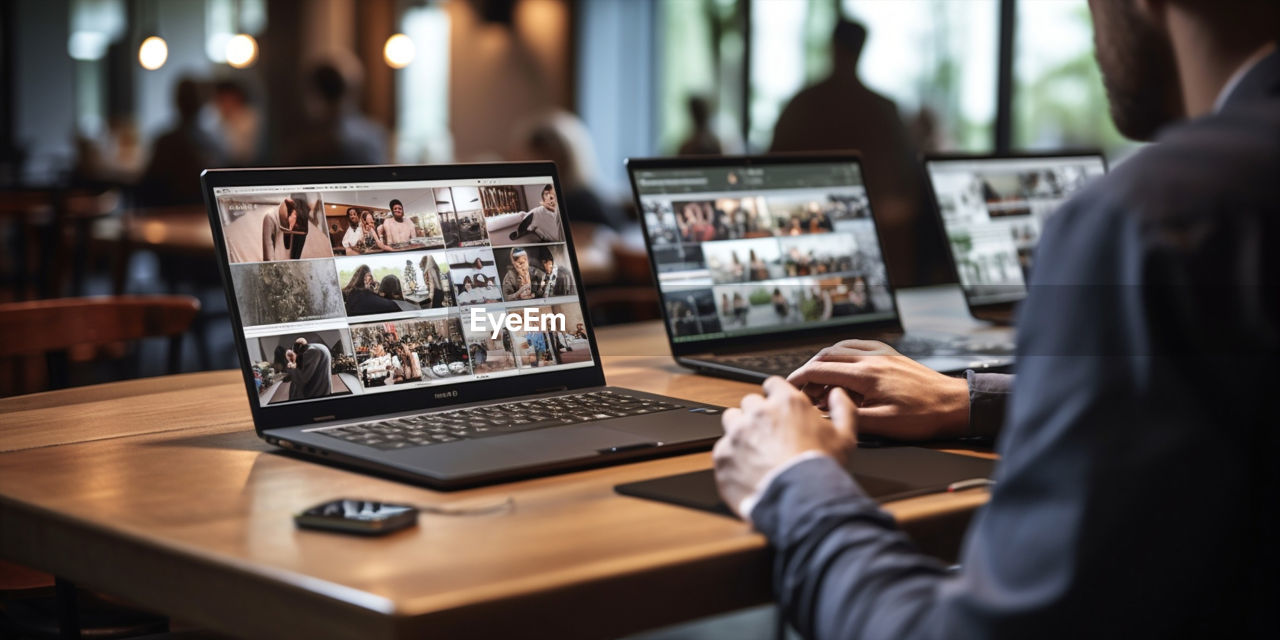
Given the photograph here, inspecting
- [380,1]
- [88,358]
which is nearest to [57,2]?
[380,1]

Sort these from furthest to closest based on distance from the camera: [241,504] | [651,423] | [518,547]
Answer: [651,423] < [241,504] < [518,547]

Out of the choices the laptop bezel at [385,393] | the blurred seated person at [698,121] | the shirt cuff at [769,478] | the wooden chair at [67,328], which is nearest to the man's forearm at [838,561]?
the shirt cuff at [769,478]

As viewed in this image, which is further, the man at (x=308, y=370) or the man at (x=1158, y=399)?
the man at (x=308, y=370)

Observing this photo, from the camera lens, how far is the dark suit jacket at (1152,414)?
2.14 feet

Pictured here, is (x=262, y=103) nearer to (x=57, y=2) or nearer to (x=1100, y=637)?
(x=57, y=2)

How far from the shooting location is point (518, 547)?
34.2 inches

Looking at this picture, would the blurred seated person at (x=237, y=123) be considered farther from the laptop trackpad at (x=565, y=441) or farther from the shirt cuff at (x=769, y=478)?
the shirt cuff at (x=769, y=478)

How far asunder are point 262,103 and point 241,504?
11539 millimetres

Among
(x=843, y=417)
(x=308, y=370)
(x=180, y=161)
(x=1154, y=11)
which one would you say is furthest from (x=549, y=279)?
(x=180, y=161)

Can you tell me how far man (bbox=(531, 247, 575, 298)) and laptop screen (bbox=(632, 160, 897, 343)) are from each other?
0.29 meters

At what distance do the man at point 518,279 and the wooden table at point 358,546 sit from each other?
0.33 m

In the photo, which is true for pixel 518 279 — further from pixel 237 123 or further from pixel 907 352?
pixel 237 123

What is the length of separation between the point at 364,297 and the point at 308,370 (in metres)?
0.10

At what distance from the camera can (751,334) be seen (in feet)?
5.93
